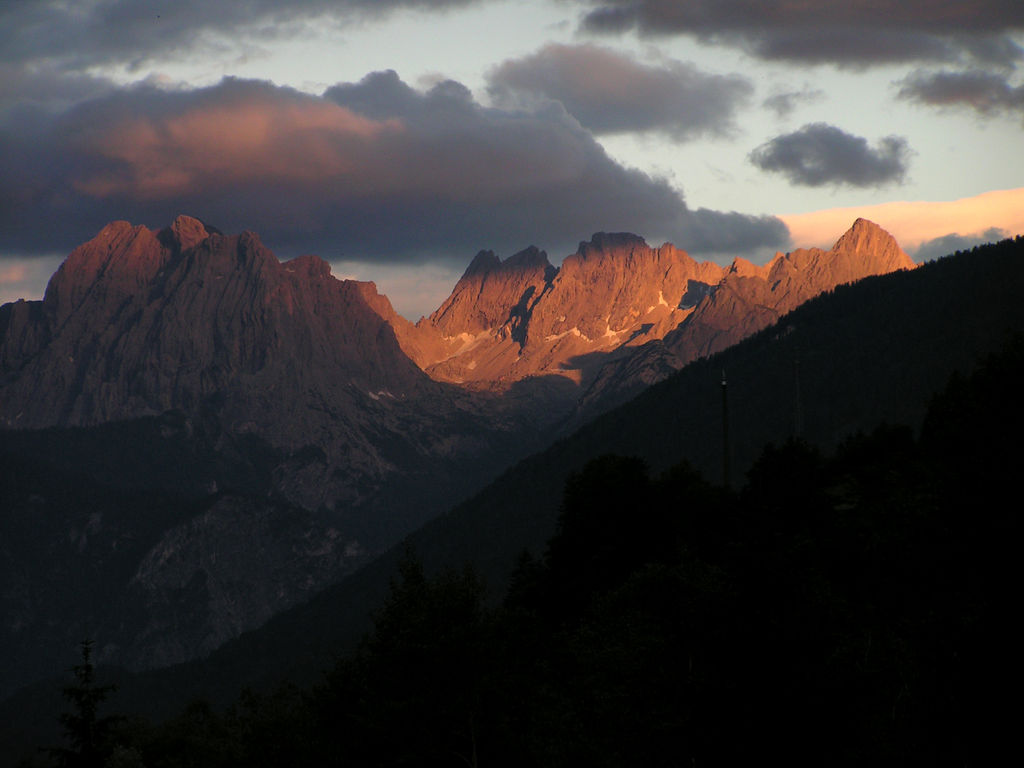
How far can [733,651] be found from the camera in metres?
34.0

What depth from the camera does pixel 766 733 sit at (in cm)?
3278

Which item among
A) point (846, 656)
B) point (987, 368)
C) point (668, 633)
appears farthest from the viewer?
point (987, 368)

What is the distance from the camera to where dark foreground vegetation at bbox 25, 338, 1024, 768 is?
32875 millimetres

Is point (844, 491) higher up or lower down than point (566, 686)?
higher up

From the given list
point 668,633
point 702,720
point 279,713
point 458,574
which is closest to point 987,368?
point 668,633

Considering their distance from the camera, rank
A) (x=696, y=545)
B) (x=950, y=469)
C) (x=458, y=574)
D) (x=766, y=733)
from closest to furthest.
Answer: (x=766, y=733) → (x=950, y=469) → (x=458, y=574) → (x=696, y=545)

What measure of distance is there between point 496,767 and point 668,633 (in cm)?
869

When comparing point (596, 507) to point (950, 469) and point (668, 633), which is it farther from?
point (950, 469)

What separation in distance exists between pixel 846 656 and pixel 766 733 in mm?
5116

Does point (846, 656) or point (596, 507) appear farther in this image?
point (596, 507)

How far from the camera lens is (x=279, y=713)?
212ft

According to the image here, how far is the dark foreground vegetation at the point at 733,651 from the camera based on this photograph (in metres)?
32.9

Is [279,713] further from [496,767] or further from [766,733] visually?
[766,733]

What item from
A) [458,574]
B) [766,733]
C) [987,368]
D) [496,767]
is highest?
[987,368]
